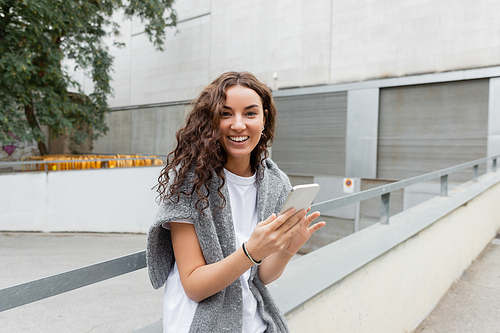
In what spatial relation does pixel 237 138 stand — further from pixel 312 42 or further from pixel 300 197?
pixel 312 42

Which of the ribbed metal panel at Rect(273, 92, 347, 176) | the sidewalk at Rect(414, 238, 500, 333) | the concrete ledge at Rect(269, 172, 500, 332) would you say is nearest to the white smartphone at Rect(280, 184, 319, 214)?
the concrete ledge at Rect(269, 172, 500, 332)

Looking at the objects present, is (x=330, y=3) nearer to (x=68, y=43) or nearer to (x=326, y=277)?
(x=68, y=43)

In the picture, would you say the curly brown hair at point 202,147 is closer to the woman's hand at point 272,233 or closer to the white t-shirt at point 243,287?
the white t-shirt at point 243,287

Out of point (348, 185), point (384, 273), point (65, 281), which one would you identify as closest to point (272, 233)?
point (65, 281)

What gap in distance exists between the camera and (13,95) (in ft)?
27.9

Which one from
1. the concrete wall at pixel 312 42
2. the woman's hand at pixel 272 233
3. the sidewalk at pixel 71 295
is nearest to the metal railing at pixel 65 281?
the woman's hand at pixel 272 233

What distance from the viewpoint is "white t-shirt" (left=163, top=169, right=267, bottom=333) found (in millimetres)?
1086

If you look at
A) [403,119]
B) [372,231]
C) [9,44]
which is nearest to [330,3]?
[403,119]

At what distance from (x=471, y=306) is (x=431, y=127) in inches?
340

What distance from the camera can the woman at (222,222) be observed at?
101cm

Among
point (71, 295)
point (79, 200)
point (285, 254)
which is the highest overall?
point (285, 254)

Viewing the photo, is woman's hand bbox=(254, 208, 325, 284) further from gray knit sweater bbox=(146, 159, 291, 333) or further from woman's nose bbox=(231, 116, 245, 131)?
woman's nose bbox=(231, 116, 245, 131)

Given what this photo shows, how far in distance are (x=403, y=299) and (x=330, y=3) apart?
1133 centimetres

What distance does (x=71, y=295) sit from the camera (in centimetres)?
436
